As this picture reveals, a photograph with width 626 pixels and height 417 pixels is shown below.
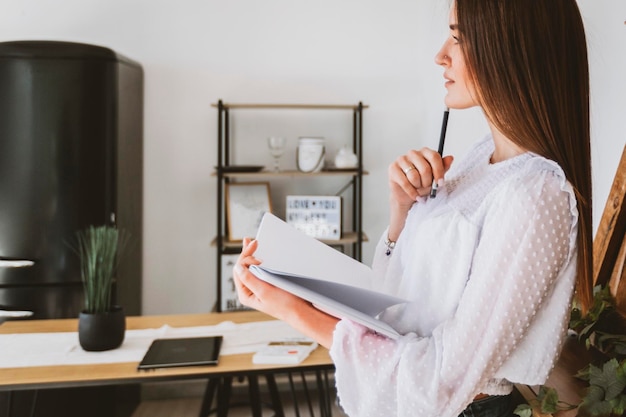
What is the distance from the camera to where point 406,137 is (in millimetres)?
3734

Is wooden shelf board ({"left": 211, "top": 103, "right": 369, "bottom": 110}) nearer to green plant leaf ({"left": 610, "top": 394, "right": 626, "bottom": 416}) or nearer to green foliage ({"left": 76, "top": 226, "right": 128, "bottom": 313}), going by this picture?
green foliage ({"left": 76, "top": 226, "right": 128, "bottom": 313})

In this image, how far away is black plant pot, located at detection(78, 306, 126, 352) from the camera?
1852 millimetres

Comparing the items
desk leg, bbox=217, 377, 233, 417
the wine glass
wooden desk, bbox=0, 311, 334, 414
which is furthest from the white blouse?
the wine glass

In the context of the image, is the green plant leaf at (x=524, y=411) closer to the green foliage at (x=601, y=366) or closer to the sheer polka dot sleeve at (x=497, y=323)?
the green foliage at (x=601, y=366)

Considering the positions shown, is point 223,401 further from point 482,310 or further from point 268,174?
point 482,310

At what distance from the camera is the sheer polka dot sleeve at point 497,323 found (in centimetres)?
80

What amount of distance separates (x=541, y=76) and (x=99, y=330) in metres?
1.50

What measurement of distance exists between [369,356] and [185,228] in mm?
2892

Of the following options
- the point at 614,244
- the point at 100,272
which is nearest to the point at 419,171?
the point at 614,244

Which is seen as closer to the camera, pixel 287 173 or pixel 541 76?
pixel 541 76

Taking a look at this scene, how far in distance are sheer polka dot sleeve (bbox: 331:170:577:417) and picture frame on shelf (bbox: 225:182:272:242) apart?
2594mm

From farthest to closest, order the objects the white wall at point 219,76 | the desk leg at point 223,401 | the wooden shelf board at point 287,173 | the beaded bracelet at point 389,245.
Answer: the white wall at point 219,76
the wooden shelf board at point 287,173
the desk leg at point 223,401
the beaded bracelet at point 389,245

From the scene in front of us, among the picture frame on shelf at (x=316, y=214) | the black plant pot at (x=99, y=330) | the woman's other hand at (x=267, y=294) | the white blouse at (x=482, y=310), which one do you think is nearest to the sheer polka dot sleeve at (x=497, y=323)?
the white blouse at (x=482, y=310)

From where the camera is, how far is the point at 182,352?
1848mm
